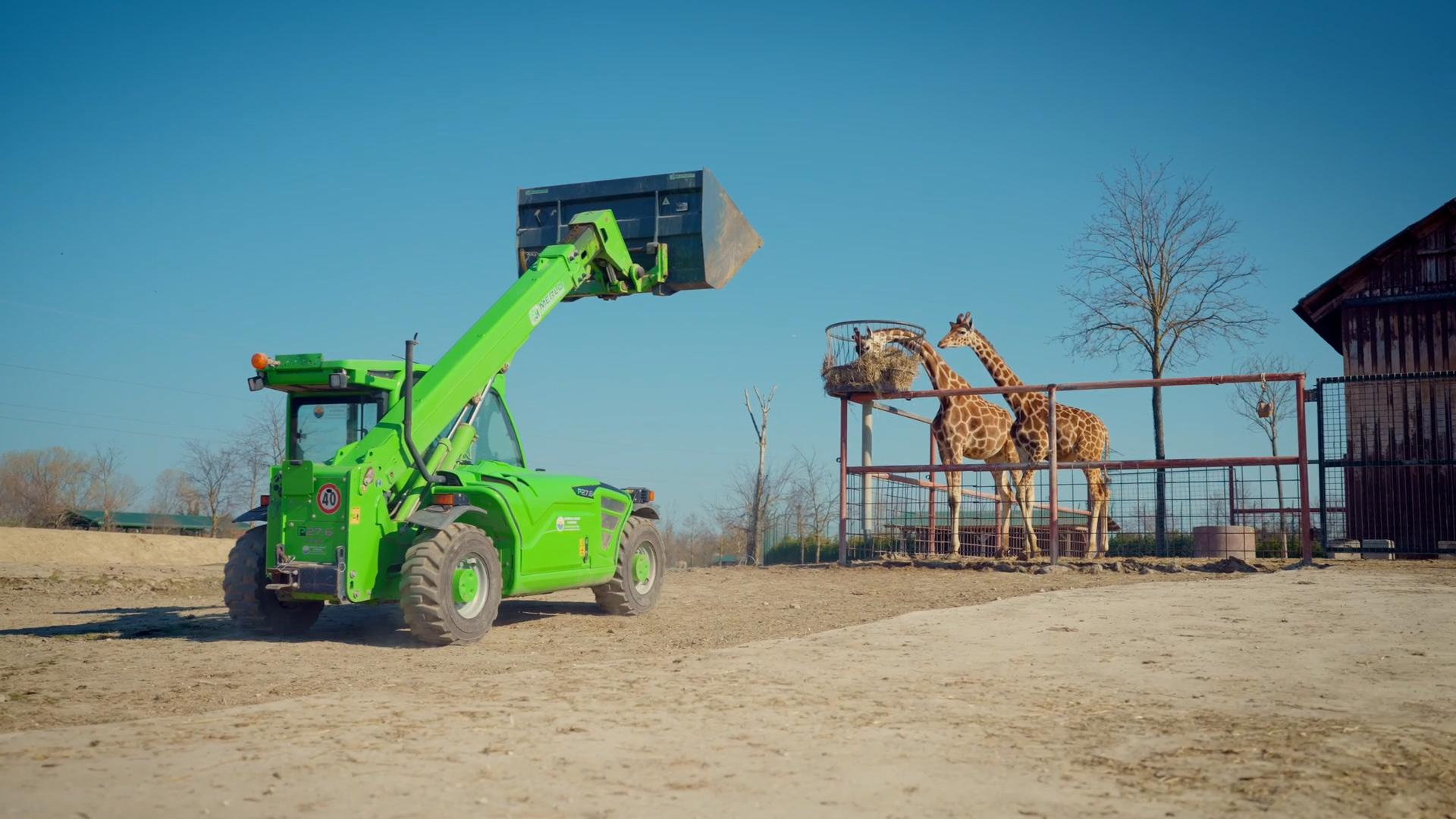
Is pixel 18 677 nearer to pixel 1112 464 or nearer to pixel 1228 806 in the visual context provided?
pixel 1228 806

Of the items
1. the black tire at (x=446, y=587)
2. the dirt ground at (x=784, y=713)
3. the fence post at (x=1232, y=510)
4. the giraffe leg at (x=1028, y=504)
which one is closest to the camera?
the dirt ground at (x=784, y=713)

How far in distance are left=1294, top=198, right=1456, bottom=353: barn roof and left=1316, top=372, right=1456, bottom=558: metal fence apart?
1.80 meters

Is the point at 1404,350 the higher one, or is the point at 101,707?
the point at 1404,350

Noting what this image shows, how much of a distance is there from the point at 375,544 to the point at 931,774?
593 centimetres

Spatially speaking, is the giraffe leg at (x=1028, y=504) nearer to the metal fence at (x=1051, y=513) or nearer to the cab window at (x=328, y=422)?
the metal fence at (x=1051, y=513)

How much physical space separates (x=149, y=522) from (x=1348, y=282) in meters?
50.5

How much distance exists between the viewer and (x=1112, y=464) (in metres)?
14.2

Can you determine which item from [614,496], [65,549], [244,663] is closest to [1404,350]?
[614,496]

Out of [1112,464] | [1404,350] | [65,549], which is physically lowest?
[65,549]

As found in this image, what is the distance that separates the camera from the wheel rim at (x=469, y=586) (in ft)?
30.1

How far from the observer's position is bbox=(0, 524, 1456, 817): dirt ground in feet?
13.6

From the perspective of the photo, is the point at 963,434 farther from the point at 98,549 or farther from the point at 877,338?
the point at 98,549

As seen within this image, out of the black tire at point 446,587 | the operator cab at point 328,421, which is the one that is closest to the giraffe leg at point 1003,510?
the black tire at point 446,587

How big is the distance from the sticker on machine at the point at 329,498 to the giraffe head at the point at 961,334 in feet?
39.3
